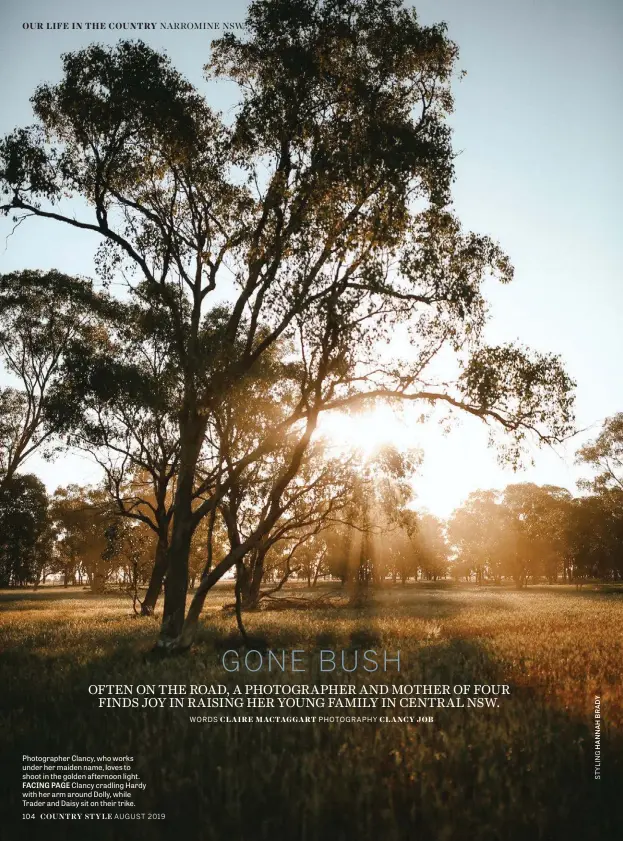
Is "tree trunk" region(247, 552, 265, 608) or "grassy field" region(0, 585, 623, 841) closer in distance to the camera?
"grassy field" region(0, 585, 623, 841)

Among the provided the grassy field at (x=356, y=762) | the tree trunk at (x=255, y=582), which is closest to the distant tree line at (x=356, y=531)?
the tree trunk at (x=255, y=582)

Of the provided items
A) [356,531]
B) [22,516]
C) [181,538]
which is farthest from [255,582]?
[22,516]

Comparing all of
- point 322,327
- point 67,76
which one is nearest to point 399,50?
point 322,327

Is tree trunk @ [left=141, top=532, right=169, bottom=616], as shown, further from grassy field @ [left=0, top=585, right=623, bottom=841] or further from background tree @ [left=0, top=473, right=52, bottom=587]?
grassy field @ [left=0, top=585, right=623, bottom=841]

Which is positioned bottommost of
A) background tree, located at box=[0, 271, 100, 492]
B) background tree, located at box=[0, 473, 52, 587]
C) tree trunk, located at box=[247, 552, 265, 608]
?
tree trunk, located at box=[247, 552, 265, 608]

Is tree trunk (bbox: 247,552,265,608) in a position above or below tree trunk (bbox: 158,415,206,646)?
below

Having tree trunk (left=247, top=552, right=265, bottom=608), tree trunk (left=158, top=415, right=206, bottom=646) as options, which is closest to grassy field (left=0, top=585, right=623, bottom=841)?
tree trunk (left=158, top=415, right=206, bottom=646)

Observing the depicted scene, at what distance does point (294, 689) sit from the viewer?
292 inches

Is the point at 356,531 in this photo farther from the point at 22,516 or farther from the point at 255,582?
the point at 22,516

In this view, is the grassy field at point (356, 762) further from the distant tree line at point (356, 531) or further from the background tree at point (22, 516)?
the background tree at point (22, 516)

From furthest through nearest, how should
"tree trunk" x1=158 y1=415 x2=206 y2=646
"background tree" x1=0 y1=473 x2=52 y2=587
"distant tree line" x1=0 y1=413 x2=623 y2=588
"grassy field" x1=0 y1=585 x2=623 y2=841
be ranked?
"background tree" x1=0 y1=473 x2=52 y2=587 < "distant tree line" x1=0 y1=413 x2=623 y2=588 < "tree trunk" x1=158 y1=415 x2=206 y2=646 < "grassy field" x1=0 y1=585 x2=623 y2=841

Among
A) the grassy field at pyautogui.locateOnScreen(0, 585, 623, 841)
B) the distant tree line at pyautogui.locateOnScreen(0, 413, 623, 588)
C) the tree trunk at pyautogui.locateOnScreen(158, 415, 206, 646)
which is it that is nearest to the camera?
the grassy field at pyautogui.locateOnScreen(0, 585, 623, 841)

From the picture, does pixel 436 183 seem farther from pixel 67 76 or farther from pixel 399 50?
pixel 67 76

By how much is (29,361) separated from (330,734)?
2610 cm
